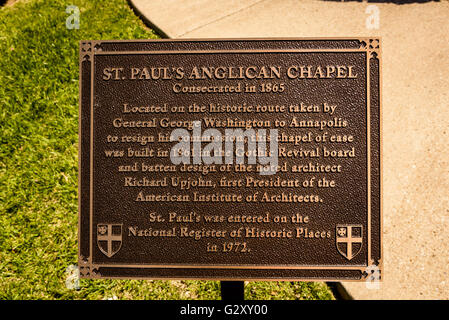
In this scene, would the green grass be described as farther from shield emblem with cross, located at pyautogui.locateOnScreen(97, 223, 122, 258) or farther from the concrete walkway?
shield emblem with cross, located at pyautogui.locateOnScreen(97, 223, 122, 258)

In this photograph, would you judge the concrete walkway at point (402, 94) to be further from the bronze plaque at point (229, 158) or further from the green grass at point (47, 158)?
the bronze plaque at point (229, 158)

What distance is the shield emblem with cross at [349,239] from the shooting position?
2.04 metres

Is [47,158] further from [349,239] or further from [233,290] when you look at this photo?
[349,239]

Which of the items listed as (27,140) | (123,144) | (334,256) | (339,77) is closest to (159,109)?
(123,144)

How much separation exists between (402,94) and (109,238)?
10.3 ft

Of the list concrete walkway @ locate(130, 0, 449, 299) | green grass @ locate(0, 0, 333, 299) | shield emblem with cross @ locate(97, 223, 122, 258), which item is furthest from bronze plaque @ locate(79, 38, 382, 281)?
concrete walkway @ locate(130, 0, 449, 299)

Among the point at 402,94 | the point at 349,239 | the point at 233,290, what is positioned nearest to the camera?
the point at 349,239

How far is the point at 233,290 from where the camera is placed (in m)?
2.23

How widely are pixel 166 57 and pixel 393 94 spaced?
2.44 m

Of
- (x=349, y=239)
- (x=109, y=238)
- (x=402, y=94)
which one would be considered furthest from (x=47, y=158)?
(x=402, y=94)

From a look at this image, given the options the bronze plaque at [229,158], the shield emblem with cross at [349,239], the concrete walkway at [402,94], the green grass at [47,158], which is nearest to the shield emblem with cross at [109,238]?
the bronze plaque at [229,158]

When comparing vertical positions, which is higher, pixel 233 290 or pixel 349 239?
pixel 349 239

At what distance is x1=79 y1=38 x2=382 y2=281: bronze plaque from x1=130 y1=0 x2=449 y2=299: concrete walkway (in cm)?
83

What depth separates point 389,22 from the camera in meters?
3.60
